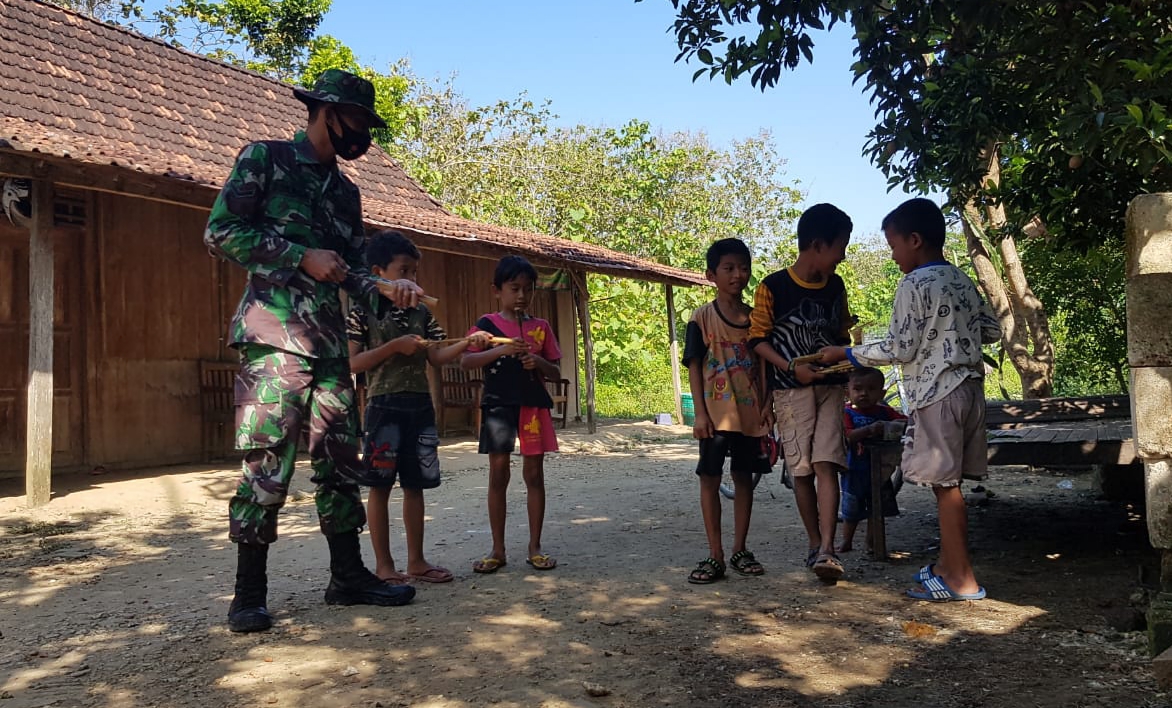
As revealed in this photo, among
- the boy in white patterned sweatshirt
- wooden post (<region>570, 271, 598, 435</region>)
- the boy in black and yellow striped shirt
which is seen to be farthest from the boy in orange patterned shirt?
wooden post (<region>570, 271, 598, 435</region>)

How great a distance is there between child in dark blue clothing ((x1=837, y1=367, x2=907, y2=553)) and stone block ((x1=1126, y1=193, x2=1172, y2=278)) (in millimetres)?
1798

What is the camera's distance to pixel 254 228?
3326mm

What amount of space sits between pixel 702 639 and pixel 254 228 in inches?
85.8

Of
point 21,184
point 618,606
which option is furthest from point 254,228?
point 21,184

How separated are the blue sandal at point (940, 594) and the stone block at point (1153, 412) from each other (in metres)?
0.95

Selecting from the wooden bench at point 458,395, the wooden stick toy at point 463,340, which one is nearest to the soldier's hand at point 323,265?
the wooden stick toy at point 463,340

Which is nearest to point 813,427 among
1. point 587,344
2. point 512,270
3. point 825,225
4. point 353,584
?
point 825,225

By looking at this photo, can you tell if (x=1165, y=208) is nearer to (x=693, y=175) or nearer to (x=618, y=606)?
(x=618, y=606)

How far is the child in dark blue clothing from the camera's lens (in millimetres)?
4555

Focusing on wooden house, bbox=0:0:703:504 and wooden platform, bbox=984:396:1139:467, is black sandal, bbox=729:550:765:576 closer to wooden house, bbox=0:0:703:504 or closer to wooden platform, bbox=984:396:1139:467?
wooden platform, bbox=984:396:1139:467

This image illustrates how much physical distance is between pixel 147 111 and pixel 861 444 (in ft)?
26.6

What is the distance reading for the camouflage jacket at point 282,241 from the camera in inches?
129

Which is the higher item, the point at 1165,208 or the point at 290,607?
the point at 1165,208

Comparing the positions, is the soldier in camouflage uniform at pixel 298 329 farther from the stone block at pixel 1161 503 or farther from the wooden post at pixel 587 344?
Result: the wooden post at pixel 587 344
